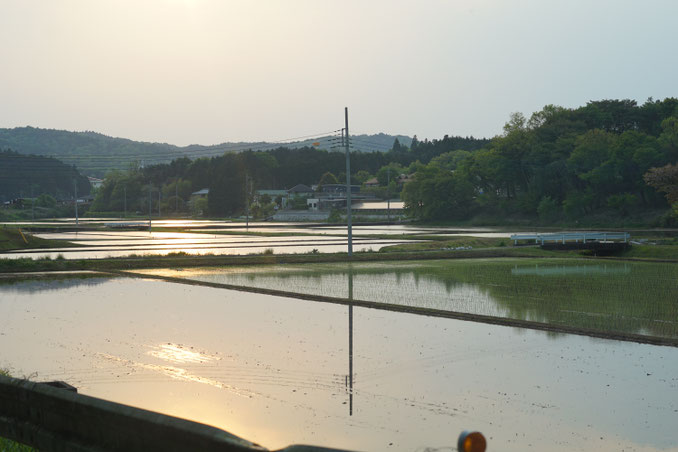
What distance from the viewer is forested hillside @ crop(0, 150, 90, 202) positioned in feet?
458

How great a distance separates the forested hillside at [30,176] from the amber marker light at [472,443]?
140 meters

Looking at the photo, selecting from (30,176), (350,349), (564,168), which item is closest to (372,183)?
(564,168)

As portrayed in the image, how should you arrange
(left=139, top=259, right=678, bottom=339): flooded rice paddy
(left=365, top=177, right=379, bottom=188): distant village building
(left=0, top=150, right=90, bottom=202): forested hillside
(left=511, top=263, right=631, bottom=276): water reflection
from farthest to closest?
1. (left=0, top=150, right=90, bottom=202): forested hillside
2. (left=365, top=177, right=379, bottom=188): distant village building
3. (left=511, top=263, right=631, bottom=276): water reflection
4. (left=139, top=259, right=678, bottom=339): flooded rice paddy

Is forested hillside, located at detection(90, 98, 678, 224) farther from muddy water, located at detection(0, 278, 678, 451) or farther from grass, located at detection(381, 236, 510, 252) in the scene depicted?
muddy water, located at detection(0, 278, 678, 451)

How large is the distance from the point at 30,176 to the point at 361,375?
148 m

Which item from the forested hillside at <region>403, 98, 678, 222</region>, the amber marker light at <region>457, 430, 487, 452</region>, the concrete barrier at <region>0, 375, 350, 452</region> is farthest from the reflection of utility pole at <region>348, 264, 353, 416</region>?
the forested hillside at <region>403, 98, 678, 222</region>

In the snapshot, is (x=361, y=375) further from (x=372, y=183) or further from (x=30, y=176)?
(x=30, y=176)

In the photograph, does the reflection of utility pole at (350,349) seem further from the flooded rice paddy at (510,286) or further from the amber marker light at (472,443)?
the amber marker light at (472,443)

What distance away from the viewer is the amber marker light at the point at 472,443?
312 cm

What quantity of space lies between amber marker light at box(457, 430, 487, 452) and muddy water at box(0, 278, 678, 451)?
3.74m

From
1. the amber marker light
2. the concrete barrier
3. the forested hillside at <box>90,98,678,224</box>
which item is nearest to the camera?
the amber marker light

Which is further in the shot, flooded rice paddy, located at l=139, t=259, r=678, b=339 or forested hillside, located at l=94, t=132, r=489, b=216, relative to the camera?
forested hillside, located at l=94, t=132, r=489, b=216

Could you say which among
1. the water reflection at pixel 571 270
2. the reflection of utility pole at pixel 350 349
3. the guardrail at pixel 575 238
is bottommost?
the water reflection at pixel 571 270

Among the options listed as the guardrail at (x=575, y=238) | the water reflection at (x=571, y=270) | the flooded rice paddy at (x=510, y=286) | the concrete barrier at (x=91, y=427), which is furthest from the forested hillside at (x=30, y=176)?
the concrete barrier at (x=91, y=427)
